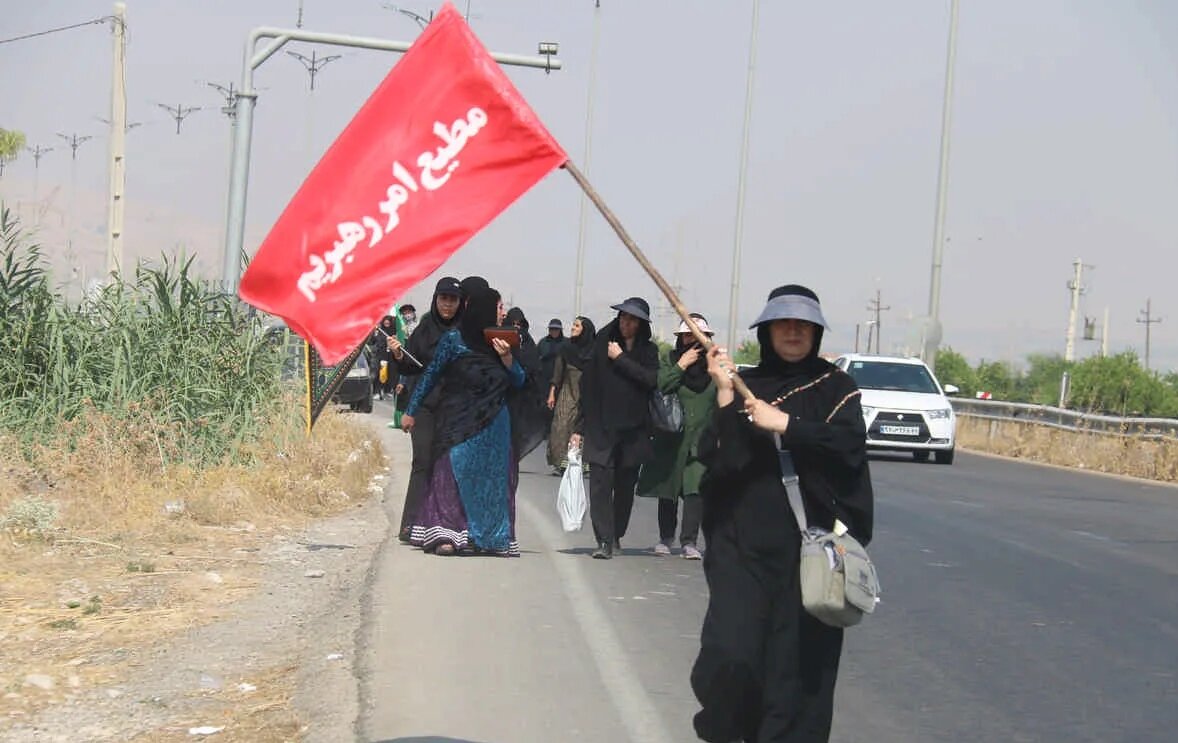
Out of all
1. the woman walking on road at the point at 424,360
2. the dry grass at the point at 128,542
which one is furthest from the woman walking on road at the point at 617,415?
the dry grass at the point at 128,542

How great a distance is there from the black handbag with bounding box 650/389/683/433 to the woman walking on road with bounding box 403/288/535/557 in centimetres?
103

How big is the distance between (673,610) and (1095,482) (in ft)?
53.8

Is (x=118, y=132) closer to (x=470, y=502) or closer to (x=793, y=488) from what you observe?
(x=470, y=502)

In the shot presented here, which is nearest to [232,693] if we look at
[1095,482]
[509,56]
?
[509,56]

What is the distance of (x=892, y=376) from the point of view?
1220 inches

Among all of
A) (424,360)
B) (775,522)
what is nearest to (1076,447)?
(424,360)

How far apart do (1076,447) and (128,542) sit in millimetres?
21771

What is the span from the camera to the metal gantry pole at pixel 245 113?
18.5 m

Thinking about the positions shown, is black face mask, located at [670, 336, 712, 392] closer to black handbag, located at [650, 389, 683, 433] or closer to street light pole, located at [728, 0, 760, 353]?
black handbag, located at [650, 389, 683, 433]

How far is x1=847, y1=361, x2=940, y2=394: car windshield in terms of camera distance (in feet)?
100.0

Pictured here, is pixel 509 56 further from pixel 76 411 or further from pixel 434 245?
pixel 434 245

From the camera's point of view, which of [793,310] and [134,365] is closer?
[793,310]

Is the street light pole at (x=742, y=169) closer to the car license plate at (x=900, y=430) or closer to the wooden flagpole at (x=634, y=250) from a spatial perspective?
the car license plate at (x=900, y=430)

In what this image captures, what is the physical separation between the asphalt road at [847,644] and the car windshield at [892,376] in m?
14.3
